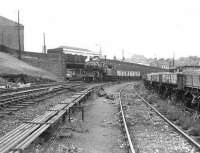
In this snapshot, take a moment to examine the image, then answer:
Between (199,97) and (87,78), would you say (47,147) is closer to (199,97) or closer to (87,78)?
(199,97)

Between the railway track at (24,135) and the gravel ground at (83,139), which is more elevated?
the railway track at (24,135)

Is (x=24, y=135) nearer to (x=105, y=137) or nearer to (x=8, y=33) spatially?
(x=105, y=137)

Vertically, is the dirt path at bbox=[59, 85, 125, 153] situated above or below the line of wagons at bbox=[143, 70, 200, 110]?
below

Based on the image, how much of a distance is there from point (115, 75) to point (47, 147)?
1879 inches

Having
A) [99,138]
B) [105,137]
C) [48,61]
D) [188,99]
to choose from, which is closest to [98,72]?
[48,61]

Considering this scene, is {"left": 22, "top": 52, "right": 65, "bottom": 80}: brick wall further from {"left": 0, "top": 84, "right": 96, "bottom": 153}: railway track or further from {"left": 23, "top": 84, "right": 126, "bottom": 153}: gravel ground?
{"left": 0, "top": 84, "right": 96, "bottom": 153}: railway track

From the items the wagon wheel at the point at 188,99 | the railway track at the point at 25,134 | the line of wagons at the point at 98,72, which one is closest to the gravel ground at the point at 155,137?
the railway track at the point at 25,134

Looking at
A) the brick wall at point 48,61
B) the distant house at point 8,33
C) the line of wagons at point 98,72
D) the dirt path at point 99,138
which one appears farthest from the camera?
the distant house at point 8,33

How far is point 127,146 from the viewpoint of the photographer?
7.13m

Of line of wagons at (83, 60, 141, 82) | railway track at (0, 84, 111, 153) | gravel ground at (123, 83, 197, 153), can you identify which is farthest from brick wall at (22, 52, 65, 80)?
railway track at (0, 84, 111, 153)

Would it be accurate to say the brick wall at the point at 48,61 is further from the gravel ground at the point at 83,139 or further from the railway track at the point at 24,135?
the railway track at the point at 24,135

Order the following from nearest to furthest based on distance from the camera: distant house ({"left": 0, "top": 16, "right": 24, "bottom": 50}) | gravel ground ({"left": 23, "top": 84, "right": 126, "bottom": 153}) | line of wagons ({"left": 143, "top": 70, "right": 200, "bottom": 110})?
gravel ground ({"left": 23, "top": 84, "right": 126, "bottom": 153}) < line of wagons ({"left": 143, "top": 70, "right": 200, "bottom": 110}) < distant house ({"left": 0, "top": 16, "right": 24, "bottom": 50})

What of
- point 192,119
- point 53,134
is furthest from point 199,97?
point 53,134

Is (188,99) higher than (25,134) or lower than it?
higher
